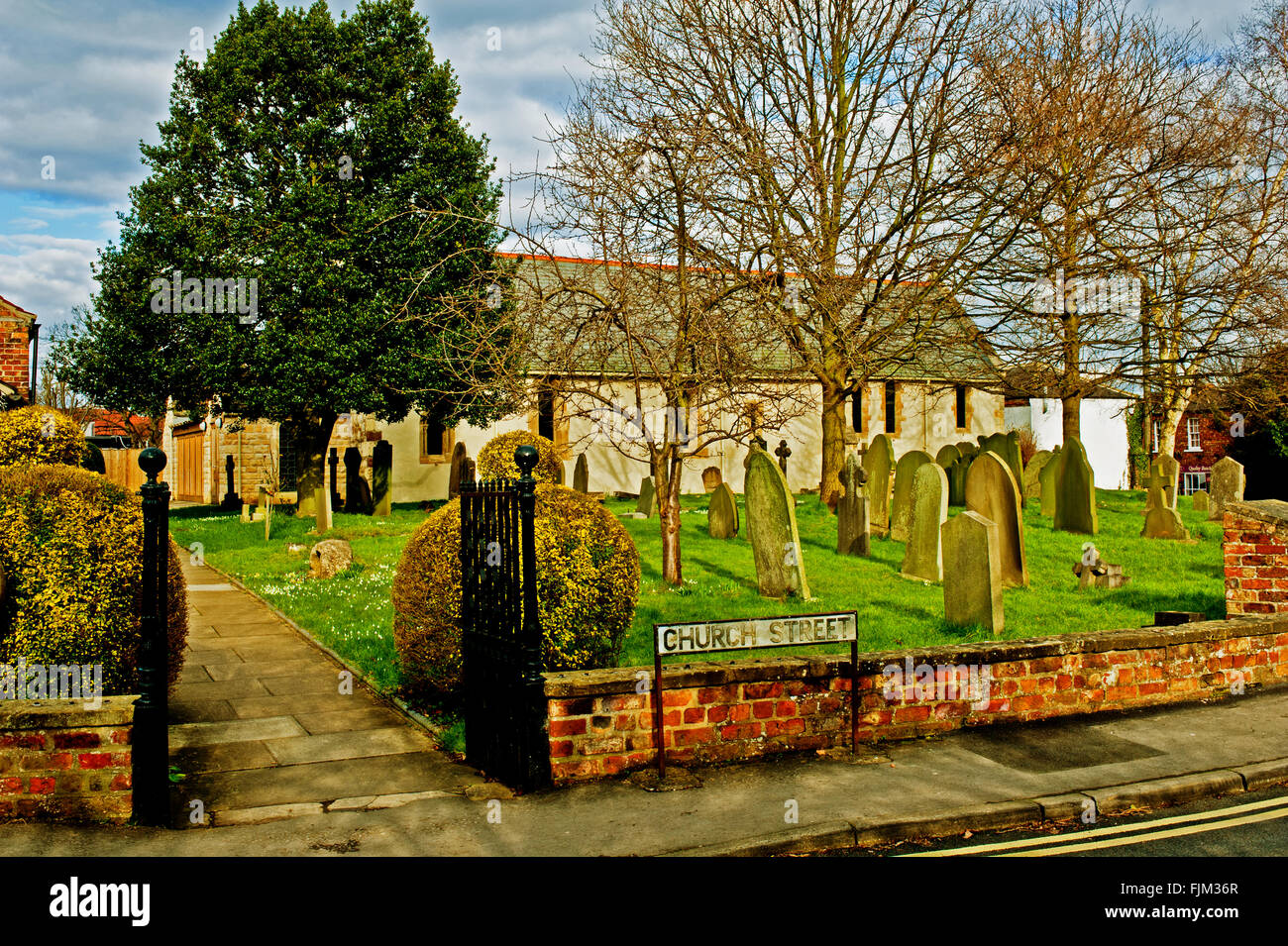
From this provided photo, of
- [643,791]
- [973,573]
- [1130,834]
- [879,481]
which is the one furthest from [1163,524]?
[643,791]

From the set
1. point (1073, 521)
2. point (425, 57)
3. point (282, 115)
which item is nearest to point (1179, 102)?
point (1073, 521)

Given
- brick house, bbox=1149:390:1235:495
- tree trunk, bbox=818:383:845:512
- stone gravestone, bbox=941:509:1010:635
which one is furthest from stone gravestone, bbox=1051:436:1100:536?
brick house, bbox=1149:390:1235:495

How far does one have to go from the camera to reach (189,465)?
39.1m

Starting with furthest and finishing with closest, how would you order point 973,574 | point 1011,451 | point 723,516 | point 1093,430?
point 1093,430
point 1011,451
point 723,516
point 973,574

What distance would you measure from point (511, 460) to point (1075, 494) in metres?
10.3

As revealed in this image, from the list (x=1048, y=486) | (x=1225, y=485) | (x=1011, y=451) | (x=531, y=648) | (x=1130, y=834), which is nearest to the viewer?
(x=1130, y=834)

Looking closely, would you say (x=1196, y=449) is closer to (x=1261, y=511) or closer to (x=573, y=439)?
(x=573, y=439)

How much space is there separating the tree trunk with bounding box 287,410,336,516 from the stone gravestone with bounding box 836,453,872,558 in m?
13.7

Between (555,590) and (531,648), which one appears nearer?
(531,648)

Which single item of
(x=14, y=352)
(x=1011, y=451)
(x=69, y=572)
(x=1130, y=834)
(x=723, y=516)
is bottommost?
(x=1130, y=834)

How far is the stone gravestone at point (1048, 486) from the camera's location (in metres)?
19.7

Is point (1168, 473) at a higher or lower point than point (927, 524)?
higher

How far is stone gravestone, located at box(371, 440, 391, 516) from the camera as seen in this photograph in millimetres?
23703
